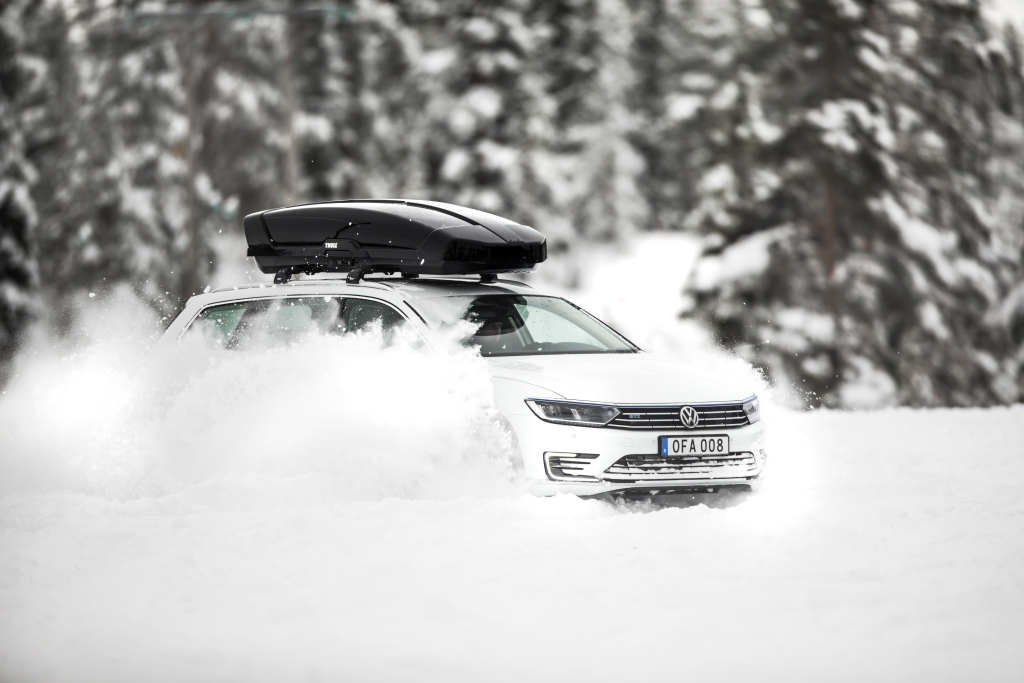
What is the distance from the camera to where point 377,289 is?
8945 mm

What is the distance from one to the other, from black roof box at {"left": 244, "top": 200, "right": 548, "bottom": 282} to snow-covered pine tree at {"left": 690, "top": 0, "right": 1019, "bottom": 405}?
15546 mm

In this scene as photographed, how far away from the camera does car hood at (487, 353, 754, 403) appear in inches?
311

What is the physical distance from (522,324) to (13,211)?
20.1 meters

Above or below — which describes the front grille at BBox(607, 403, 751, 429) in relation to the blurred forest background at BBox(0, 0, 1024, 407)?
below

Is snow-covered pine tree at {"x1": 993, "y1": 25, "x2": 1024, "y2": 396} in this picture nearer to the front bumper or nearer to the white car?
the white car

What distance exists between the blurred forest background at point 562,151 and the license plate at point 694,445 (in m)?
6.87

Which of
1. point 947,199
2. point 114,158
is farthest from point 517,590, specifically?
point 114,158

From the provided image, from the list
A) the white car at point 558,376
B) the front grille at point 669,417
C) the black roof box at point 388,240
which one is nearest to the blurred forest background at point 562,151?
the black roof box at point 388,240

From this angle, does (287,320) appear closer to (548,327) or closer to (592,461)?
(548,327)

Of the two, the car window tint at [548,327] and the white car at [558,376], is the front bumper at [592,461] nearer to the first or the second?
Answer: the white car at [558,376]

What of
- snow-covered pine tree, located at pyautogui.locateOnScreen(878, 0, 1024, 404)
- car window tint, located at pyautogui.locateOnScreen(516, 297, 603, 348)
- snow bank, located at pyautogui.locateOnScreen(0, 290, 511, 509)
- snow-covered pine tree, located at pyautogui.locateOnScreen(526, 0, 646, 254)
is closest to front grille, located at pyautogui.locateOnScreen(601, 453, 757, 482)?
snow bank, located at pyautogui.locateOnScreen(0, 290, 511, 509)

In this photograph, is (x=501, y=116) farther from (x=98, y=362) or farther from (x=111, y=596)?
(x=111, y=596)

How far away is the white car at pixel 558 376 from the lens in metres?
7.75

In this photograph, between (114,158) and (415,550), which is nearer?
(415,550)
